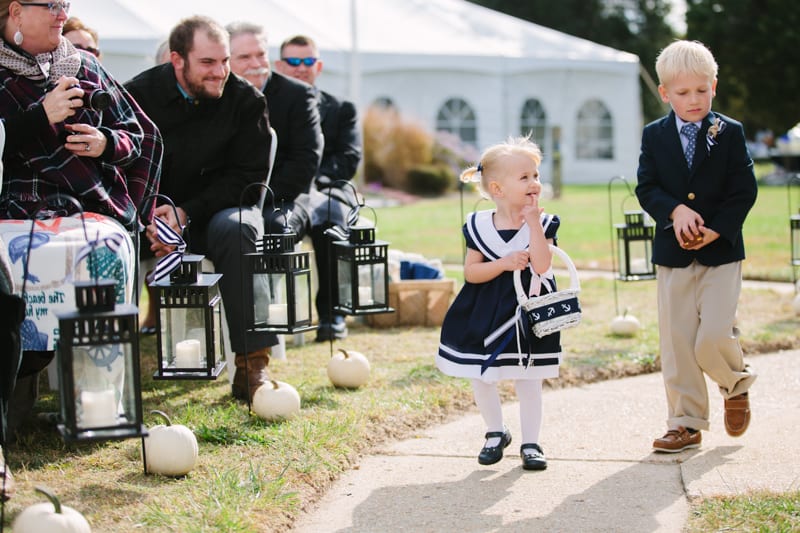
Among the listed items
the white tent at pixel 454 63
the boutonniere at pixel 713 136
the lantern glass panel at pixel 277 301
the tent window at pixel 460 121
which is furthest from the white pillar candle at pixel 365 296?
the tent window at pixel 460 121

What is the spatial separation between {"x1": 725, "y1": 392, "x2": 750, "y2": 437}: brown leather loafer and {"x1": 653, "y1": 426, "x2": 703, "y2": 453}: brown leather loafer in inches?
6.2

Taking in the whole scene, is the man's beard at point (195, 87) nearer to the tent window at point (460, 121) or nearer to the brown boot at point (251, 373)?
the brown boot at point (251, 373)

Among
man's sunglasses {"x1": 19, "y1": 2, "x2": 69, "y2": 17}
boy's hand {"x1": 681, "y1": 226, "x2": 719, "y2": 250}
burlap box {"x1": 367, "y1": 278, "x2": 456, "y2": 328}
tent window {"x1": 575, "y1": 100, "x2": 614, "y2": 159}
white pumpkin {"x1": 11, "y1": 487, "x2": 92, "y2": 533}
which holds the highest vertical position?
tent window {"x1": 575, "y1": 100, "x2": 614, "y2": 159}

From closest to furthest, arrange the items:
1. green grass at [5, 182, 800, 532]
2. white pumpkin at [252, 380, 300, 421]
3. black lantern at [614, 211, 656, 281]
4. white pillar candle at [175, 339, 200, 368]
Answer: green grass at [5, 182, 800, 532]
white pillar candle at [175, 339, 200, 368]
white pumpkin at [252, 380, 300, 421]
black lantern at [614, 211, 656, 281]

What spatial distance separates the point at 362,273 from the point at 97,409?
2387mm

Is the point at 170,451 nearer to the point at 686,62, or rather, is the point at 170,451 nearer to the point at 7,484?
the point at 7,484

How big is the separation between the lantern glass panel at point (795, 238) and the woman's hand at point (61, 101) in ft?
16.6

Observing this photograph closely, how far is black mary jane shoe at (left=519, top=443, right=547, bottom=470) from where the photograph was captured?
14.2ft

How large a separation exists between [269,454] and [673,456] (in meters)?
1.69

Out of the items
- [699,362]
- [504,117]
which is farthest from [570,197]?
[699,362]

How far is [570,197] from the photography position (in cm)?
2345

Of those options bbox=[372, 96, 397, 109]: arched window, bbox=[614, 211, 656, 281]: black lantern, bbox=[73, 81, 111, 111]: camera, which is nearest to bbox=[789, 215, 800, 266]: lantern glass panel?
bbox=[614, 211, 656, 281]: black lantern

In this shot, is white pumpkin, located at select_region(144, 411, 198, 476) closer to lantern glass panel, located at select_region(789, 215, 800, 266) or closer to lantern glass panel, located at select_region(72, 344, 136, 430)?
lantern glass panel, located at select_region(72, 344, 136, 430)

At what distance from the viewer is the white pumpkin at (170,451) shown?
3930mm
